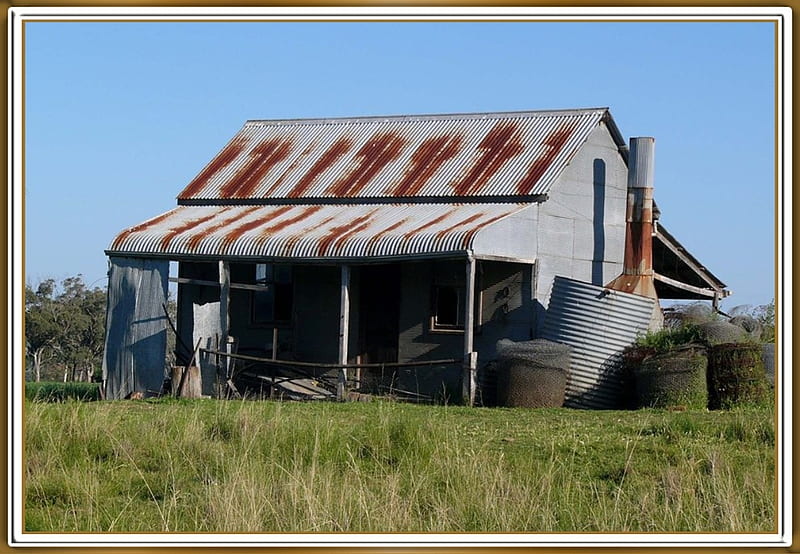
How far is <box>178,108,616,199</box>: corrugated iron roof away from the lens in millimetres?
23978

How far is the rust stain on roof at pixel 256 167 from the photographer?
A: 26781 millimetres

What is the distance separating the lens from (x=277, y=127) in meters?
28.9

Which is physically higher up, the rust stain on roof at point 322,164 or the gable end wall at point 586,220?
the rust stain on roof at point 322,164

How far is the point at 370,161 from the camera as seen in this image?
26.2 meters

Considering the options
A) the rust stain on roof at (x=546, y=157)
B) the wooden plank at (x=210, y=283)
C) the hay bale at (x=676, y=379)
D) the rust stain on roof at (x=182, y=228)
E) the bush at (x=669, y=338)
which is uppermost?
the rust stain on roof at (x=546, y=157)

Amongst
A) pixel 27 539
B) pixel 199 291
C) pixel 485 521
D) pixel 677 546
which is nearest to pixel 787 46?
pixel 677 546

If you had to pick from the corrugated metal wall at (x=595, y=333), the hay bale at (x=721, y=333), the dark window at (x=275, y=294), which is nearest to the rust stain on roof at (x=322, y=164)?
the dark window at (x=275, y=294)

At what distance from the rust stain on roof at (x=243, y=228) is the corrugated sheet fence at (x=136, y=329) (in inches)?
52.2

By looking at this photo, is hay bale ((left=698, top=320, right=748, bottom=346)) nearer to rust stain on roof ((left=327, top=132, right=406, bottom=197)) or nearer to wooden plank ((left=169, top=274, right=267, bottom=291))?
rust stain on roof ((left=327, top=132, right=406, bottom=197))

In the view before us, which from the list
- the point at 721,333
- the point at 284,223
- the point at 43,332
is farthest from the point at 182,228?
the point at 43,332

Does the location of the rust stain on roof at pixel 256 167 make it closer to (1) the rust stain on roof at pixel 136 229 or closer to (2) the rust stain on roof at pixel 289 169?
(2) the rust stain on roof at pixel 289 169

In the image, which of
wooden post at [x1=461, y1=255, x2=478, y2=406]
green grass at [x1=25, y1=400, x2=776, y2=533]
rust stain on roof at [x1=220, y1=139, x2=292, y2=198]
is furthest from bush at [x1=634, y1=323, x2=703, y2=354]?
rust stain on roof at [x1=220, y1=139, x2=292, y2=198]

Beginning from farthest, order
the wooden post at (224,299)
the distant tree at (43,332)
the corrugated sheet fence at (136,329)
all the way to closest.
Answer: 1. the distant tree at (43,332)
2. the corrugated sheet fence at (136,329)
3. the wooden post at (224,299)

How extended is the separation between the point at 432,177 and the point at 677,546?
1673cm
